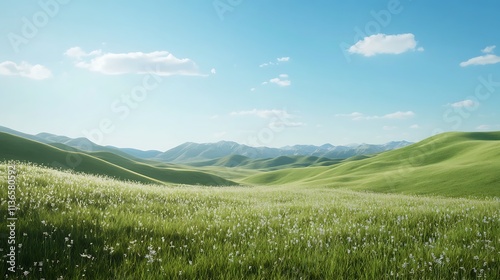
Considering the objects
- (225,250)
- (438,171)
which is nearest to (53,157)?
(225,250)

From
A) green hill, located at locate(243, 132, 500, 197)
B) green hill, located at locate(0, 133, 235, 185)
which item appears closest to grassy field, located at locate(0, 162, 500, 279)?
green hill, located at locate(243, 132, 500, 197)

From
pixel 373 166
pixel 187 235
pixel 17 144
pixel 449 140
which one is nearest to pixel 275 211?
pixel 187 235

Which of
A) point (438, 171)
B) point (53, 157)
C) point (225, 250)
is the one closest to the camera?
point (225, 250)

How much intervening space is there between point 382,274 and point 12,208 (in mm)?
7028

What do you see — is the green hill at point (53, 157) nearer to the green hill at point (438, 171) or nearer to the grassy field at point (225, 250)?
the green hill at point (438, 171)

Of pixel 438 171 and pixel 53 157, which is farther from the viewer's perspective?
pixel 438 171

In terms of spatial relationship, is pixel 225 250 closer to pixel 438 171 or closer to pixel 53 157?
pixel 53 157

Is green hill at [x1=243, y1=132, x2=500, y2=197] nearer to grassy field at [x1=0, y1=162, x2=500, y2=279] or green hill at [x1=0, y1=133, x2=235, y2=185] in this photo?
green hill at [x1=0, y1=133, x2=235, y2=185]

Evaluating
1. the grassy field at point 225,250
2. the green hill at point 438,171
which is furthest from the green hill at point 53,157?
the grassy field at point 225,250

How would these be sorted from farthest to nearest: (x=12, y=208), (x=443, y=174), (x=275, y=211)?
(x=443, y=174), (x=275, y=211), (x=12, y=208)

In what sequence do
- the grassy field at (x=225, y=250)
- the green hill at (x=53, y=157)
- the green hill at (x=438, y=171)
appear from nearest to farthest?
the grassy field at (x=225, y=250) < the green hill at (x=438, y=171) < the green hill at (x=53, y=157)

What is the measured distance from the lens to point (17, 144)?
194ft

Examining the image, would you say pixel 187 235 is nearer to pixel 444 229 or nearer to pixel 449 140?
pixel 444 229

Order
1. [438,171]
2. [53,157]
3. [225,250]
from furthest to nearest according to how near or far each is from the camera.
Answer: [438,171], [53,157], [225,250]
